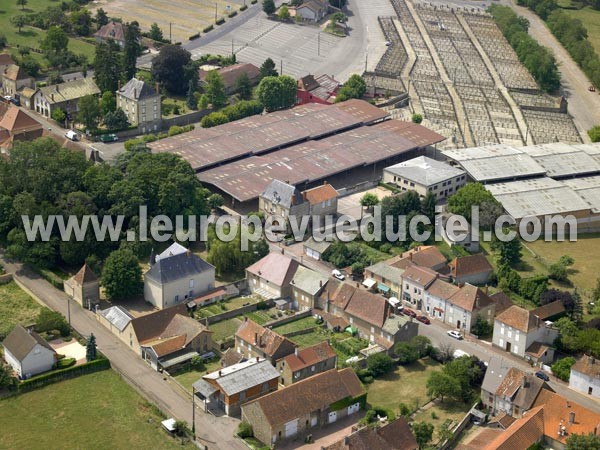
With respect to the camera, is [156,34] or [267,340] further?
[156,34]

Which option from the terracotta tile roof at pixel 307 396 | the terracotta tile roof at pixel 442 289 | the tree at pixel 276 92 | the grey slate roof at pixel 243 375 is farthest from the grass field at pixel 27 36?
the terracotta tile roof at pixel 307 396

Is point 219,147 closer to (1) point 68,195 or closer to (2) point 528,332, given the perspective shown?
(1) point 68,195

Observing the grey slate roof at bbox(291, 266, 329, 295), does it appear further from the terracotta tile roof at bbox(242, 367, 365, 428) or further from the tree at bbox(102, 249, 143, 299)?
the tree at bbox(102, 249, 143, 299)

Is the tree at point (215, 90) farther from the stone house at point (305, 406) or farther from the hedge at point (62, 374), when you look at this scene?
the stone house at point (305, 406)

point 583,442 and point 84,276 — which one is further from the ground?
point 583,442

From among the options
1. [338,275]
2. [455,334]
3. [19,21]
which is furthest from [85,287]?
[19,21]

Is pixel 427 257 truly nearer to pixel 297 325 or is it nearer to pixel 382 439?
pixel 297 325

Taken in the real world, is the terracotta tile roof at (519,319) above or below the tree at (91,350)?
above

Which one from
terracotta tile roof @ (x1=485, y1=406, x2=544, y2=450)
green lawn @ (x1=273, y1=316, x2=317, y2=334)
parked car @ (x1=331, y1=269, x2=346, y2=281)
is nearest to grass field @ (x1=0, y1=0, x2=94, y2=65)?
parked car @ (x1=331, y1=269, x2=346, y2=281)
